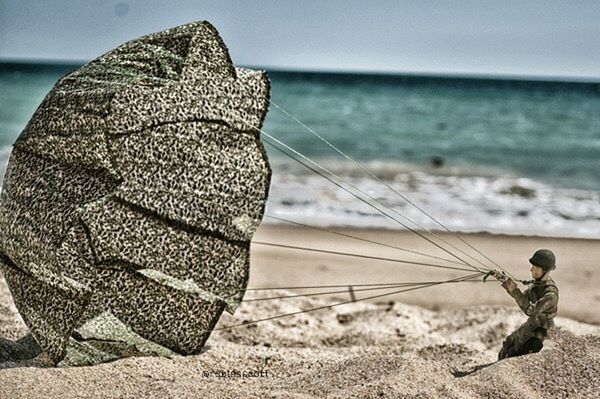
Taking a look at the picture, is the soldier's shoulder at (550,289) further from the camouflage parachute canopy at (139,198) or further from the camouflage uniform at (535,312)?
the camouflage parachute canopy at (139,198)

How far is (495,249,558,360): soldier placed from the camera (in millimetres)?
3549

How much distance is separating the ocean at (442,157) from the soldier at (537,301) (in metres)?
1.61

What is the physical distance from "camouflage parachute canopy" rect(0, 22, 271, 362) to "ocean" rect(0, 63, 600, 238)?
6.33 ft

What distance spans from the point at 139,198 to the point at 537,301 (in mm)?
1985

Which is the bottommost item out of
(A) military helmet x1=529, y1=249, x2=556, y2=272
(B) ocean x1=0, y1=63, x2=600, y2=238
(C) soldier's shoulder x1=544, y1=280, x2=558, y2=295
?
(B) ocean x1=0, y1=63, x2=600, y2=238

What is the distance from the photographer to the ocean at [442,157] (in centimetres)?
889

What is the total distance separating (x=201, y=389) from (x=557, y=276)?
402 centimetres

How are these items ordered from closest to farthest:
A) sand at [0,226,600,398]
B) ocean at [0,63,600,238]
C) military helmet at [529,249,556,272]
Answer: sand at [0,226,600,398] < military helmet at [529,249,556,272] < ocean at [0,63,600,238]

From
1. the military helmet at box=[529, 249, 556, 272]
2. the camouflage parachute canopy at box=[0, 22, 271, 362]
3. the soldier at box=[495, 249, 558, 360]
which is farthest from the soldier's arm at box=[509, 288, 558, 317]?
the camouflage parachute canopy at box=[0, 22, 271, 362]

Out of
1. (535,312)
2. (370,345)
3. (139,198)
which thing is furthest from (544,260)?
(139,198)

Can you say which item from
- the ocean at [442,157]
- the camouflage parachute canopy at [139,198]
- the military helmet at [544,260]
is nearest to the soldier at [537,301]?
the military helmet at [544,260]

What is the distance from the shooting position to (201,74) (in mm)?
3586

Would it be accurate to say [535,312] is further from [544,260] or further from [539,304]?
[544,260]

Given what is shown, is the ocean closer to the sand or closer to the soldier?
the sand
